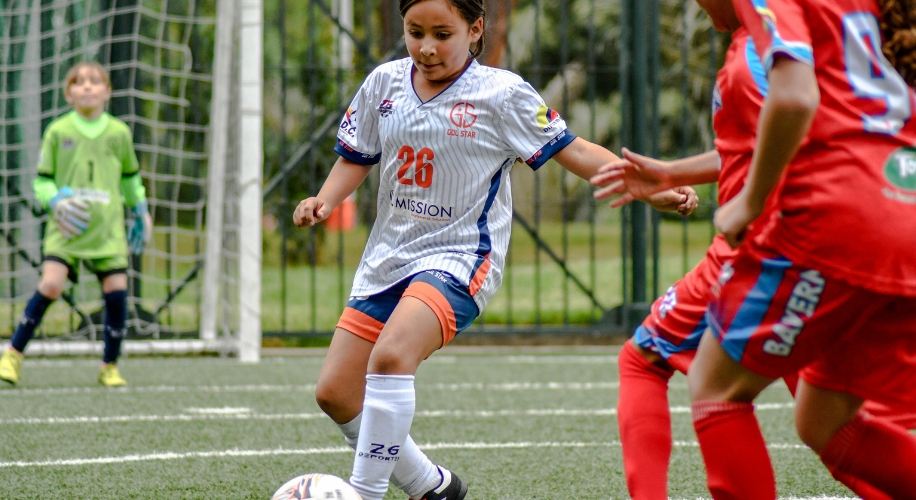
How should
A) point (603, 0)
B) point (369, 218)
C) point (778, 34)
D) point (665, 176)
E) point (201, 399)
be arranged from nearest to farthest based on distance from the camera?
1. point (778, 34)
2. point (665, 176)
3. point (201, 399)
4. point (369, 218)
5. point (603, 0)

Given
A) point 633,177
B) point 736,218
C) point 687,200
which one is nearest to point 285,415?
point 687,200

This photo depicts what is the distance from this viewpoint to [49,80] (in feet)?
29.2

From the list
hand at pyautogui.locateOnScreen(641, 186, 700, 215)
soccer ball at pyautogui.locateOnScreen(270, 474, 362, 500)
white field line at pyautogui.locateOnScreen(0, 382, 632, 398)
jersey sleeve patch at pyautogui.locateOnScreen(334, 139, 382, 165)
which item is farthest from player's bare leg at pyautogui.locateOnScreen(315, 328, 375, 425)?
white field line at pyautogui.locateOnScreen(0, 382, 632, 398)

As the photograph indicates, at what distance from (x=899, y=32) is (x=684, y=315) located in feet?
2.53

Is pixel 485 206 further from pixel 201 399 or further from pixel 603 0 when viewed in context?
pixel 603 0

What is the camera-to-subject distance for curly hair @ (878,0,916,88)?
2068 millimetres

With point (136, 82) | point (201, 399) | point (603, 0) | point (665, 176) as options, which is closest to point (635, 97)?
point (136, 82)

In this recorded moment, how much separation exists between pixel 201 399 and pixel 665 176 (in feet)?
13.0

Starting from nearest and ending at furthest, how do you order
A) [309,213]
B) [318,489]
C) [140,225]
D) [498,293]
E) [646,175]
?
1. [646,175]
2. [318,489]
3. [309,213]
4. [140,225]
5. [498,293]

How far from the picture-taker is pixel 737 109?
2.26 metres

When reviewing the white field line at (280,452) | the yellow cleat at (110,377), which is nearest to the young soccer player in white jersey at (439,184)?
the white field line at (280,452)

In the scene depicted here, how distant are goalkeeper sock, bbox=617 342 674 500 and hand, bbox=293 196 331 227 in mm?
932

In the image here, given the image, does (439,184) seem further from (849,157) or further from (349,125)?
(849,157)

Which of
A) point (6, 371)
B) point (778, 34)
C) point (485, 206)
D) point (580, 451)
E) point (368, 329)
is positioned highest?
point (778, 34)
